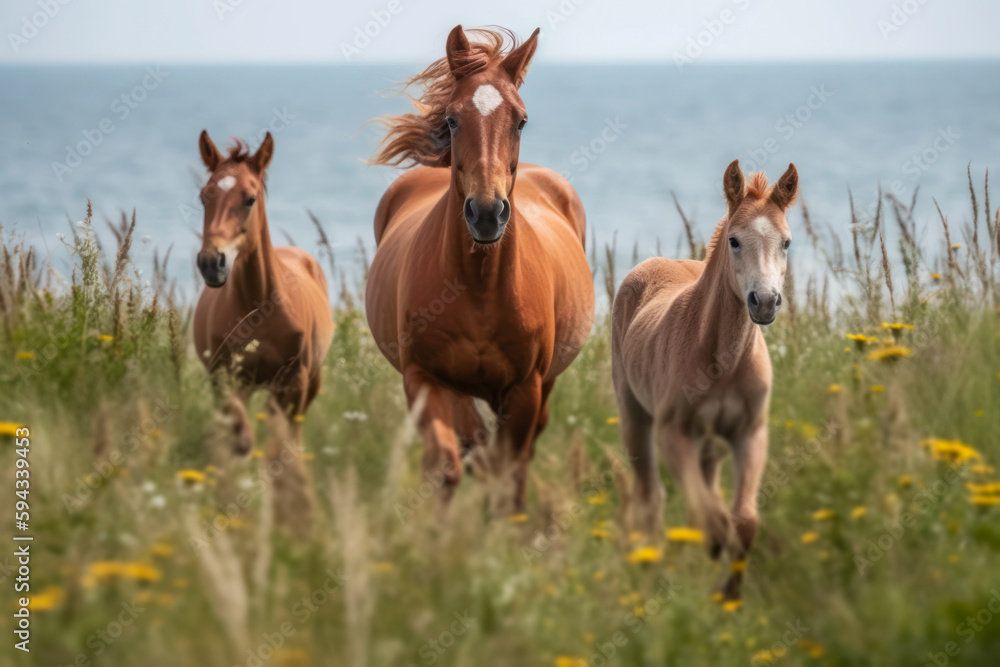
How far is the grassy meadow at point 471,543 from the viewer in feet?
7.42

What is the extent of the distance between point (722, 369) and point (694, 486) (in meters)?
0.75

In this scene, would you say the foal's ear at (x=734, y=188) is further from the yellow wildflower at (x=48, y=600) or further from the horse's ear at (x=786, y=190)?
the yellow wildflower at (x=48, y=600)

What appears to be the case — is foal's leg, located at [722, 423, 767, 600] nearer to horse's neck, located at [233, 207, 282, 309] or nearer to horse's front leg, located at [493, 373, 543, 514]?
horse's front leg, located at [493, 373, 543, 514]

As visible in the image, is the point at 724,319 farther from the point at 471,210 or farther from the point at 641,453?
the point at 471,210

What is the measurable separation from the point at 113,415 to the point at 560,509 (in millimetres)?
2010

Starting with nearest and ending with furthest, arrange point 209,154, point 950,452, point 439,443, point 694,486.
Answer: point 950,452, point 694,486, point 439,443, point 209,154

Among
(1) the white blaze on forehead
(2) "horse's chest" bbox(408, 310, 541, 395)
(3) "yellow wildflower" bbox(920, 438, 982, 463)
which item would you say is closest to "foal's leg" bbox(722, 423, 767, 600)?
(3) "yellow wildflower" bbox(920, 438, 982, 463)

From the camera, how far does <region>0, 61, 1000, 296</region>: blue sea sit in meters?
Result: 7.66

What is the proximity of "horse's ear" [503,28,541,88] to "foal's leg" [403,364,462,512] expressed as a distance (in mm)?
1459

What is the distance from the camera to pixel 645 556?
2738 millimetres

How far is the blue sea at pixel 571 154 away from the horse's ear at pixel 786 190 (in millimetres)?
2103

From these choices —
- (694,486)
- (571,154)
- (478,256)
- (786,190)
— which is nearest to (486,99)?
(478,256)

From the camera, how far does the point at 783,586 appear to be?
10.1ft

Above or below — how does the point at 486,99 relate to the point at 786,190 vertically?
above
